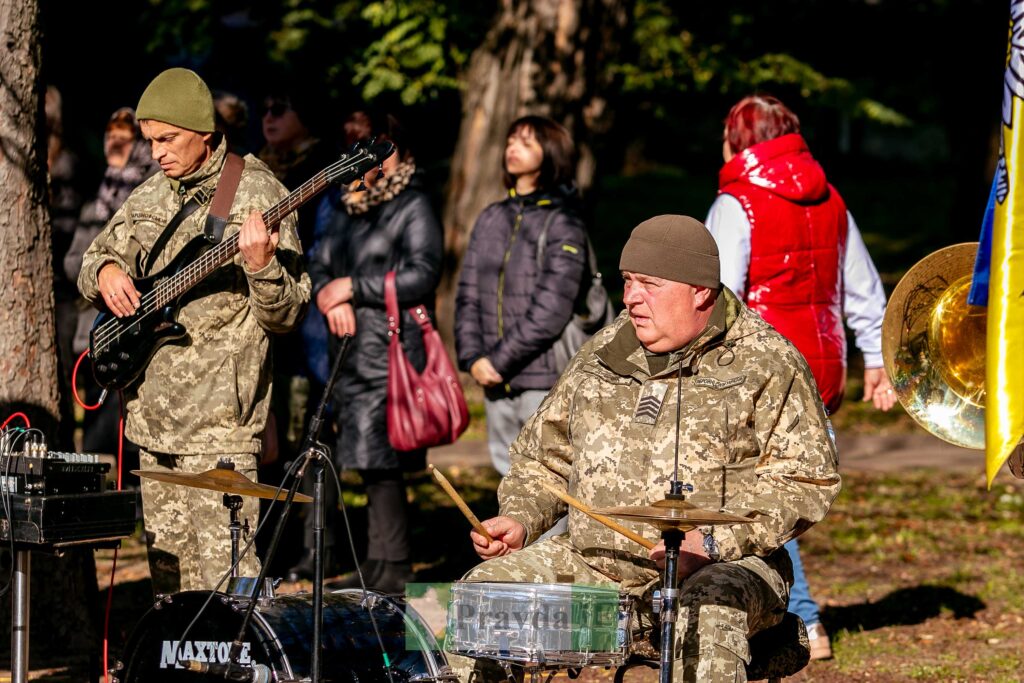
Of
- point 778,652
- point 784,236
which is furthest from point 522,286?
point 778,652

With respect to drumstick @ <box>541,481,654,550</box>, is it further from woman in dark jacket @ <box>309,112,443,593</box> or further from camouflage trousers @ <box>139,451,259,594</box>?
woman in dark jacket @ <box>309,112,443,593</box>

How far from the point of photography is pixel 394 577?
7566 millimetres

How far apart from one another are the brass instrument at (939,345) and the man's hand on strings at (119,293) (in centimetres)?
266

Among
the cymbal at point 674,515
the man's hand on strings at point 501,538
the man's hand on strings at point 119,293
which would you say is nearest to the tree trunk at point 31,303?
the man's hand on strings at point 119,293

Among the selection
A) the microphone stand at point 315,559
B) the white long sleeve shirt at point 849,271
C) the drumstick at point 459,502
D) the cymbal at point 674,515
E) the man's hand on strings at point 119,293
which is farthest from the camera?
the white long sleeve shirt at point 849,271

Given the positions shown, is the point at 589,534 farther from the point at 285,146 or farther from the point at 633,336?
the point at 285,146

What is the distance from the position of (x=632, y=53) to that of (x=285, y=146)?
33.3ft

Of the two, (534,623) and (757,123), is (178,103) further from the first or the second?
(534,623)

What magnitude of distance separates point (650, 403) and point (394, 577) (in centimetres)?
295

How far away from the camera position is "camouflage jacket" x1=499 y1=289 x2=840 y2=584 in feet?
15.5

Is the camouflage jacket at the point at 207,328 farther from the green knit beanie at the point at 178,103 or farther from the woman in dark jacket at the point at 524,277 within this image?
the woman in dark jacket at the point at 524,277

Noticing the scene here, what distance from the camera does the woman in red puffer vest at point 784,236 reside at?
644 centimetres

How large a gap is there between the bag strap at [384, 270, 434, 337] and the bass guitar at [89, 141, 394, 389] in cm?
163

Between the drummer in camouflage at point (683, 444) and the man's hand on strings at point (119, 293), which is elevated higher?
the man's hand on strings at point (119, 293)
